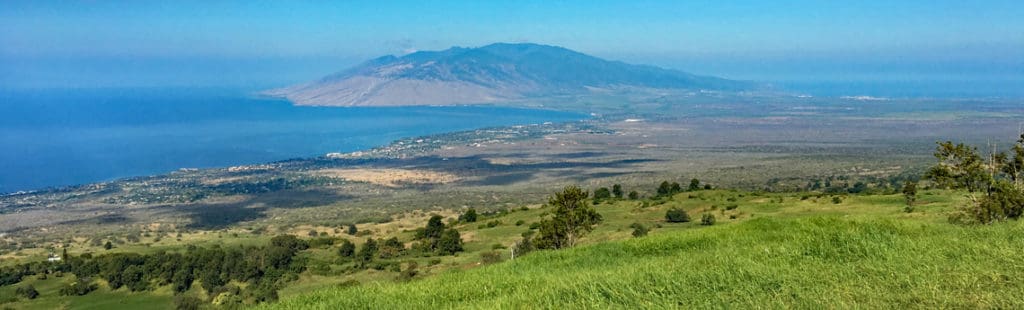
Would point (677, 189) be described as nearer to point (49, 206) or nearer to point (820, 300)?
point (820, 300)

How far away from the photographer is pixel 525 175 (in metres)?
87.6

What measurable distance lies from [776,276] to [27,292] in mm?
31283

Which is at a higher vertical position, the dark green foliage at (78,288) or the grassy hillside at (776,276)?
the grassy hillside at (776,276)

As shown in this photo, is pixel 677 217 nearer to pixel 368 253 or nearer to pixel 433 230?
pixel 433 230

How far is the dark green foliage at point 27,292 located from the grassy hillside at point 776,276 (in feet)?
86.5

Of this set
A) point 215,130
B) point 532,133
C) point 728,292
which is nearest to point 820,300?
point 728,292

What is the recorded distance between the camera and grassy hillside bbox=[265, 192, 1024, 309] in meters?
5.06

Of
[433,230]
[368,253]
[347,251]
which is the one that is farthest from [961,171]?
[347,251]

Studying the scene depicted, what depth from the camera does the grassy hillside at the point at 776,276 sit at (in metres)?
5.06

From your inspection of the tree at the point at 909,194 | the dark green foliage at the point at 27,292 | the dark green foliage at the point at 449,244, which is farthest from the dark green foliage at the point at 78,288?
the tree at the point at 909,194

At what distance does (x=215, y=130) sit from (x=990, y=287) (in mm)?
212772

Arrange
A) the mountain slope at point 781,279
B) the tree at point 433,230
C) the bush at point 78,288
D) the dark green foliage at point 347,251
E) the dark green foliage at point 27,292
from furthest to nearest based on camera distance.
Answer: the tree at point 433,230, the dark green foliage at point 347,251, the bush at point 78,288, the dark green foliage at point 27,292, the mountain slope at point 781,279

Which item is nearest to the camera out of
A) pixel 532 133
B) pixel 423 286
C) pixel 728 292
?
pixel 728 292

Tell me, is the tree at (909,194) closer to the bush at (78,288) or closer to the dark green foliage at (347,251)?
the dark green foliage at (347,251)
